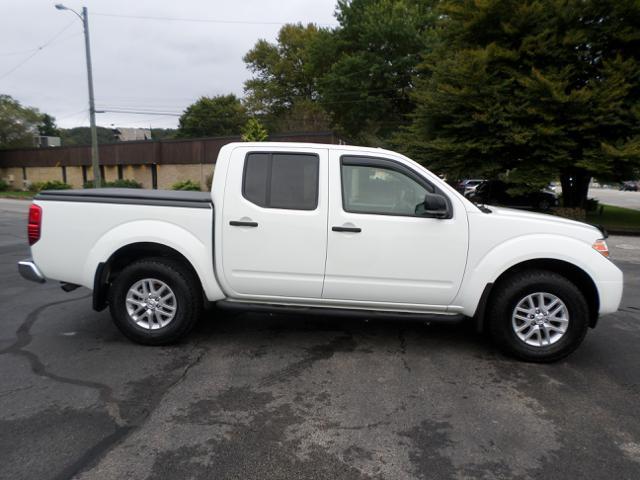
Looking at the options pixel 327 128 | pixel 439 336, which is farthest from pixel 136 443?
pixel 327 128

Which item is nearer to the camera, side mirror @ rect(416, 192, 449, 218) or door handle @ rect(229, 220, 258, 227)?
side mirror @ rect(416, 192, 449, 218)

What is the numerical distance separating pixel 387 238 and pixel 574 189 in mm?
18155

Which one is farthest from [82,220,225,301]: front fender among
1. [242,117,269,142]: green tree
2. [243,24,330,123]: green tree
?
[243,24,330,123]: green tree

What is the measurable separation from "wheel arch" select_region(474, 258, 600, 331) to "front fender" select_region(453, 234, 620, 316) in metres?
0.07

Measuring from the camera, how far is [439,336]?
495 cm

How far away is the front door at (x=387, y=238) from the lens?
4184 millimetres

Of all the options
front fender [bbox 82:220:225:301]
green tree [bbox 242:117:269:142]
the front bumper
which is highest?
green tree [bbox 242:117:269:142]

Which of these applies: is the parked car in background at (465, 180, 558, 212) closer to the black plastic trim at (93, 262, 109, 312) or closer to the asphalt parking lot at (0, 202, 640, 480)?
the asphalt parking lot at (0, 202, 640, 480)

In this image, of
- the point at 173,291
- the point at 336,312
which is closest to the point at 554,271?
the point at 336,312

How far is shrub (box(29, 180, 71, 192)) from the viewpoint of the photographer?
33950 mm

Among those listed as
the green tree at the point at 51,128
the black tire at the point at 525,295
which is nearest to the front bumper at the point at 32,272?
the black tire at the point at 525,295

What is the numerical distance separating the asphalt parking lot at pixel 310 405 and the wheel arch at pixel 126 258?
51 centimetres

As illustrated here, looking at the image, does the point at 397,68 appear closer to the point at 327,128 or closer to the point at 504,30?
the point at 327,128

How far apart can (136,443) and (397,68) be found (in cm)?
3879
